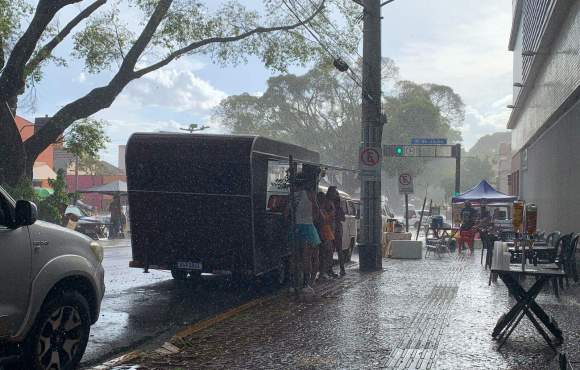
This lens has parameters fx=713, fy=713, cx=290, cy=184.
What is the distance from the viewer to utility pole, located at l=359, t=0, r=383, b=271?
17.1 metres

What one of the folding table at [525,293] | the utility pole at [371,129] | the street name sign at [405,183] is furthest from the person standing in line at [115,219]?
the folding table at [525,293]

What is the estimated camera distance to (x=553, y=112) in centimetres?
2162

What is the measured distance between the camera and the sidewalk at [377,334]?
22.1ft

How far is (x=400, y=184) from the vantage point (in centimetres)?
2564

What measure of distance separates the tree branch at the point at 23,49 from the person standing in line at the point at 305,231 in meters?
9.00

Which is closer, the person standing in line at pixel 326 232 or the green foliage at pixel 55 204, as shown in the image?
the person standing in line at pixel 326 232

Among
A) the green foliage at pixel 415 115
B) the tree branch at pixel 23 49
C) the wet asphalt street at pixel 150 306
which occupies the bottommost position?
the wet asphalt street at pixel 150 306

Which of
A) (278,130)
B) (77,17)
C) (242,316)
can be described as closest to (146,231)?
(242,316)

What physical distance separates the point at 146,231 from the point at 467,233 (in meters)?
16.1

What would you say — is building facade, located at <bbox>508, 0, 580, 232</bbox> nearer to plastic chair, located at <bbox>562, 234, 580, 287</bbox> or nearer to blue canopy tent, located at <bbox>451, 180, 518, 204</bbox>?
blue canopy tent, located at <bbox>451, 180, 518, 204</bbox>

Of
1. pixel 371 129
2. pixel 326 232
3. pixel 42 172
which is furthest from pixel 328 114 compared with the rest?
pixel 326 232

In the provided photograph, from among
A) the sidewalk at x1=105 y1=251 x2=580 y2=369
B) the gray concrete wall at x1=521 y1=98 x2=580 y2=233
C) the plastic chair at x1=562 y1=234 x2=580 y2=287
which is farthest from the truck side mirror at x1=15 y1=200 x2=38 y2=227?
the gray concrete wall at x1=521 y1=98 x2=580 y2=233

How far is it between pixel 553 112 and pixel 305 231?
13119mm

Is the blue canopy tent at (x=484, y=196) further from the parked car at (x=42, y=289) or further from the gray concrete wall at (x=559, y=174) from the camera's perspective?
the parked car at (x=42, y=289)
